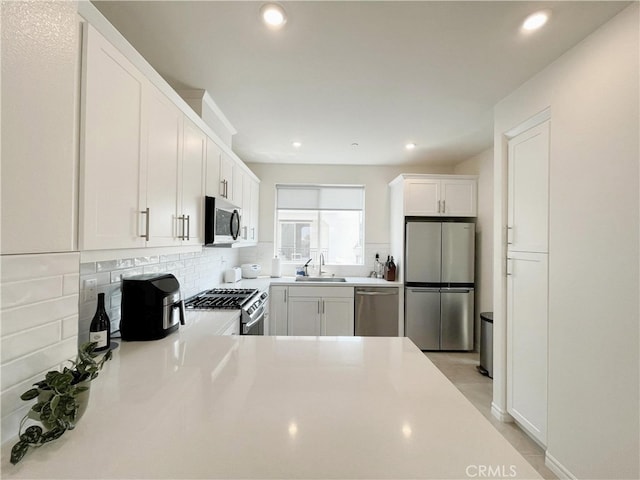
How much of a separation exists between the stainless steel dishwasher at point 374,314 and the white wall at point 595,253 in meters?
1.95

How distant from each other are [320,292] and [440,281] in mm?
1567

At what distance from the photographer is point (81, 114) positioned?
0.96 m

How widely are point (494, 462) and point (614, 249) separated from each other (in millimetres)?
1418

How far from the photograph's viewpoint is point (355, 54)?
173 cm

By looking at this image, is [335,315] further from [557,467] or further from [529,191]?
[529,191]

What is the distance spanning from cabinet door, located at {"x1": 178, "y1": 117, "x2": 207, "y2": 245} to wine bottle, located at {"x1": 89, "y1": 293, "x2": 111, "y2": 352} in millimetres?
546

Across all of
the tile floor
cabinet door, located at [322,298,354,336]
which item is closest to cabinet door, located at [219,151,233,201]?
cabinet door, located at [322,298,354,336]

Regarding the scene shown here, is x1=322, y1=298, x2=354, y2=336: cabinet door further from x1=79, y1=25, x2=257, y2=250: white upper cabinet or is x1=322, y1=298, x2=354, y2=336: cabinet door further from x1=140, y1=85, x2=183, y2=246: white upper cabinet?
x1=140, y1=85, x2=183, y2=246: white upper cabinet

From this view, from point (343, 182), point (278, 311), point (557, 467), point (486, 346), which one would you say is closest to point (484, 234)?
point (486, 346)

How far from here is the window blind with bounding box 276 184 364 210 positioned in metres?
4.43

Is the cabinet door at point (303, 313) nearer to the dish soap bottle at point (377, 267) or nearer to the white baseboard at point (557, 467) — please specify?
the dish soap bottle at point (377, 267)

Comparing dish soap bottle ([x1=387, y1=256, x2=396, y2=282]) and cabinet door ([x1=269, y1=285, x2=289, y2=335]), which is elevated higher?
dish soap bottle ([x1=387, y1=256, x2=396, y2=282])

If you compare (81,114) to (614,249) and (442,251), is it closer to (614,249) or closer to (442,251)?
(614,249)

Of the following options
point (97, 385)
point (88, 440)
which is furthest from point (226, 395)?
point (97, 385)
